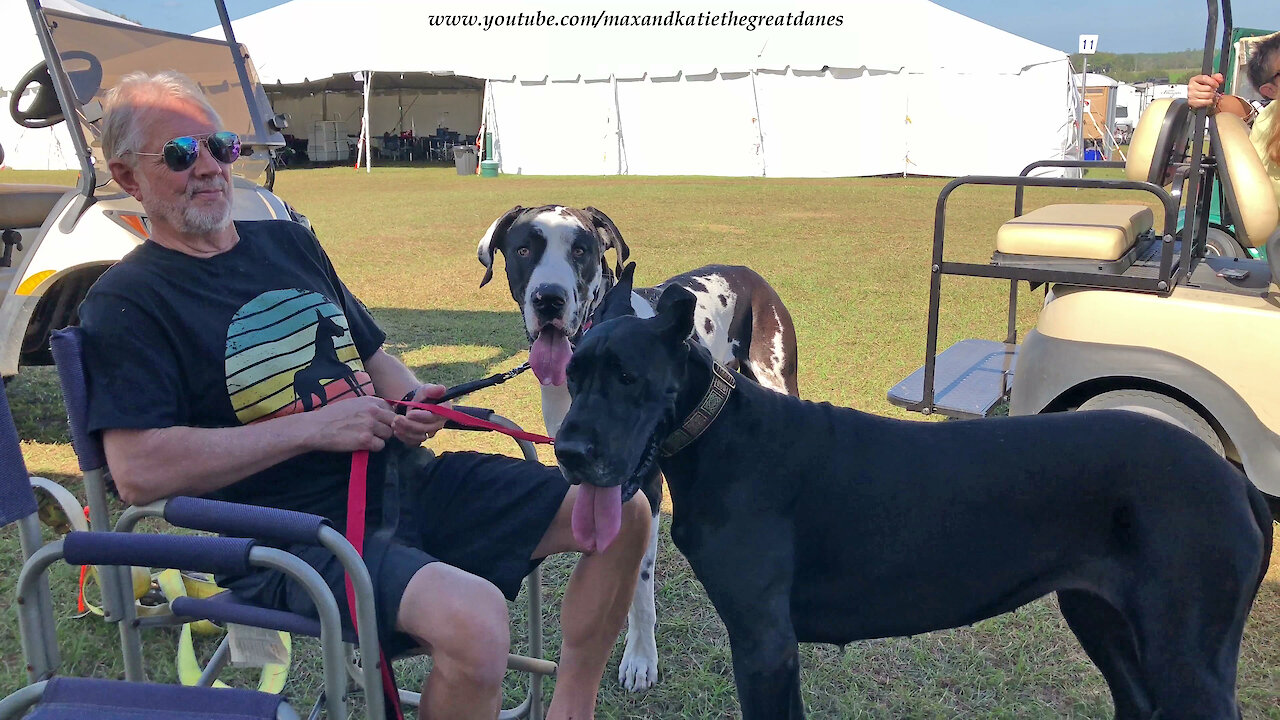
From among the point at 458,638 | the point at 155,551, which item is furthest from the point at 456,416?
the point at 155,551

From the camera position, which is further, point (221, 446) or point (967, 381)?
point (967, 381)

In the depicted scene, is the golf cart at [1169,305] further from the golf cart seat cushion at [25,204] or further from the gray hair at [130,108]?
the golf cart seat cushion at [25,204]

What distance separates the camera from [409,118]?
128ft

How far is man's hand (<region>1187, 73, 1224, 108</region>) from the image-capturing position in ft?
11.8

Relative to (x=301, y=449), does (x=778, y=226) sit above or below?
below

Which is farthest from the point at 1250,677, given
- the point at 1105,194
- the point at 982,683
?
the point at 1105,194

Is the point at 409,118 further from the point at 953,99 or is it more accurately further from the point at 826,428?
the point at 826,428

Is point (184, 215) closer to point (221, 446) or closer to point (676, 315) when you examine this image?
point (221, 446)

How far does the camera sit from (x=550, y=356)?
3.17 metres

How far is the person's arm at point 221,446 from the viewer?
2.00 metres

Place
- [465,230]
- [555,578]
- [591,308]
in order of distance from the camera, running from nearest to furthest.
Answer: [591,308] → [555,578] → [465,230]

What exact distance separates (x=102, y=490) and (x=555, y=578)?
1962 millimetres

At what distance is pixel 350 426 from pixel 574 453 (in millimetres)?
705

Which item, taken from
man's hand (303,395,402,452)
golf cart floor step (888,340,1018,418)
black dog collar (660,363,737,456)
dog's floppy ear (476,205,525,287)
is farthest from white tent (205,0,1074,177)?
man's hand (303,395,402,452)
